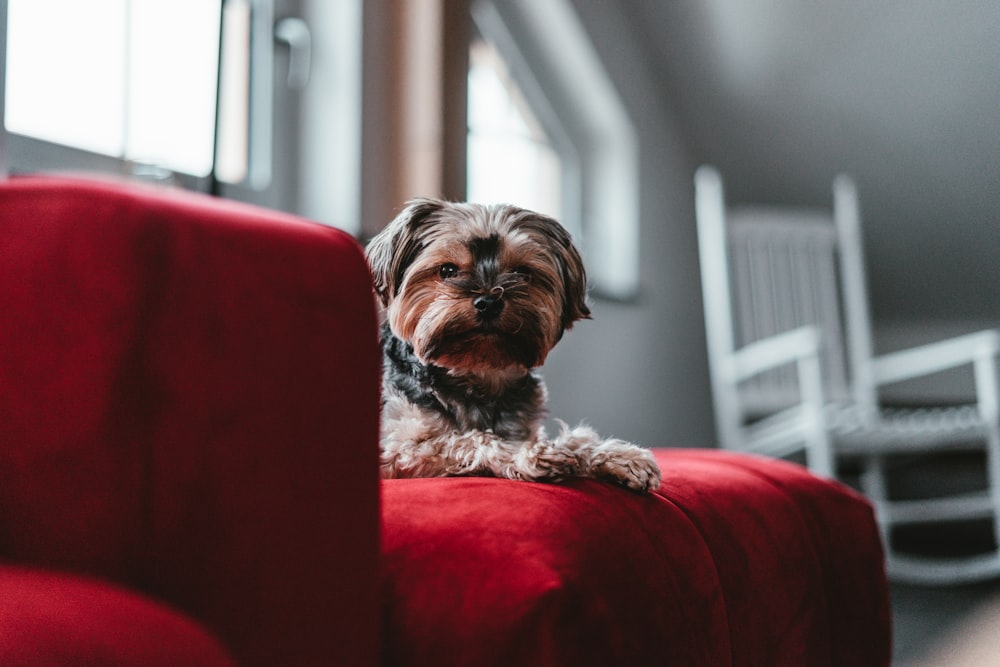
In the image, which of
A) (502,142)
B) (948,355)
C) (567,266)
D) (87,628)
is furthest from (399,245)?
(948,355)

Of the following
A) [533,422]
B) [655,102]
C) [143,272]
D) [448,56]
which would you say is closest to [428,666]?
[143,272]

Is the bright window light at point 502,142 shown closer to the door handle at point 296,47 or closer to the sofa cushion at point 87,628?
the door handle at point 296,47

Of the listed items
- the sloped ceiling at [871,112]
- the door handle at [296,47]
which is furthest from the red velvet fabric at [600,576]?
the sloped ceiling at [871,112]

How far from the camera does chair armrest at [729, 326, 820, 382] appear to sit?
305 cm

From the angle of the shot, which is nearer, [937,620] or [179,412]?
[179,412]

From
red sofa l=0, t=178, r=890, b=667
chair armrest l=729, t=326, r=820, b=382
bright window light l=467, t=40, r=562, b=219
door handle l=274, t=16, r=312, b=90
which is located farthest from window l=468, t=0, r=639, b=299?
red sofa l=0, t=178, r=890, b=667

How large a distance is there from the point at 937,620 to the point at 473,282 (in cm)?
188

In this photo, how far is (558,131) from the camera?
3289 mm

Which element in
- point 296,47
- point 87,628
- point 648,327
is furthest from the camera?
point 648,327

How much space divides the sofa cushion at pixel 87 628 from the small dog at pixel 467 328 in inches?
23.3

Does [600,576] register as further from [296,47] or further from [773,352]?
[773,352]

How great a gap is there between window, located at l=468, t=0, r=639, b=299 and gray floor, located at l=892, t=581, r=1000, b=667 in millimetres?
1330

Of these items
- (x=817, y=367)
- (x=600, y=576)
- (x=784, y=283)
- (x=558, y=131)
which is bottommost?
(x=600, y=576)

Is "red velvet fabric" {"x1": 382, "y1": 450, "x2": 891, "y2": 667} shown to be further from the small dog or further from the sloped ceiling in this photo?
the sloped ceiling
